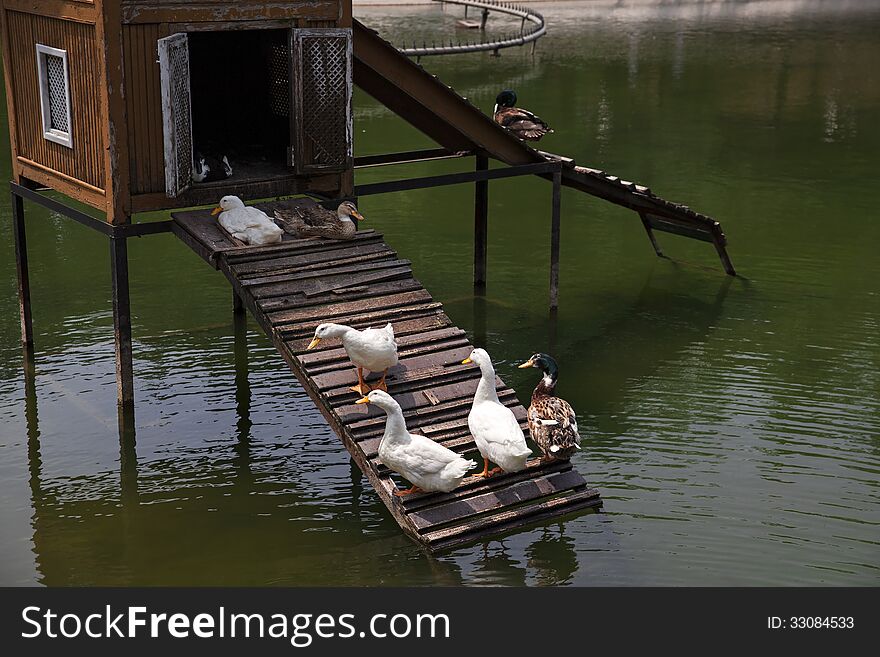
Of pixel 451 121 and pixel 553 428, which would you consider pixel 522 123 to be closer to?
pixel 451 121

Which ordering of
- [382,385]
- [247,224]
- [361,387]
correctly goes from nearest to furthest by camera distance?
[361,387]
[382,385]
[247,224]

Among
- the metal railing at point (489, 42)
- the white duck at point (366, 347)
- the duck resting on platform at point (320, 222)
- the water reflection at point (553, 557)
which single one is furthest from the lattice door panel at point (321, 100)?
the metal railing at point (489, 42)

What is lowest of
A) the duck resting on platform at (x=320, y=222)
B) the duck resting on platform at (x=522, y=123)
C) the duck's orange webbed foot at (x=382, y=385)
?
the duck's orange webbed foot at (x=382, y=385)

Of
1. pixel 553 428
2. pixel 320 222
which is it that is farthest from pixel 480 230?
pixel 553 428

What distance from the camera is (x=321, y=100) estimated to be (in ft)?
54.4

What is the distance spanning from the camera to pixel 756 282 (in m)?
22.8

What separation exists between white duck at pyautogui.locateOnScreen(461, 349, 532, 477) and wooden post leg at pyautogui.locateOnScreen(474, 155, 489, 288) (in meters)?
8.11

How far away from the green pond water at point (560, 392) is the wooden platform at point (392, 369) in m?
0.40

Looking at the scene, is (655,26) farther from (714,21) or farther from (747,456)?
(747,456)

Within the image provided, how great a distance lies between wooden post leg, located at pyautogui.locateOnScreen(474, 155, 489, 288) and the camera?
21.7 metres

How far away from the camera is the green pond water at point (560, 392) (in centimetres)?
1301

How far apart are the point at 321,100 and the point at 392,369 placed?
14.1 feet

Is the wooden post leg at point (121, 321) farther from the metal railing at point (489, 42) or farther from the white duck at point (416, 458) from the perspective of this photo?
the metal railing at point (489, 42)

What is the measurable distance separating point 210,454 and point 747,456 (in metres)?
6.73
